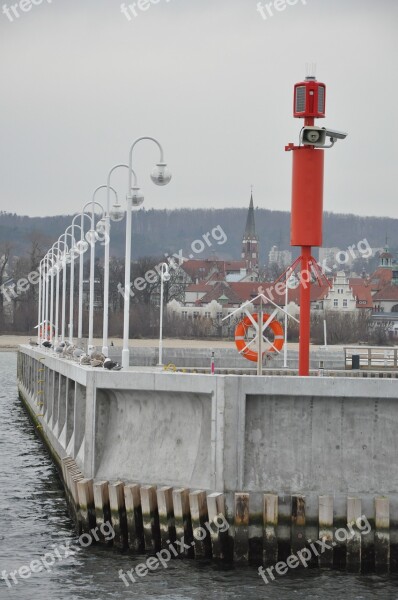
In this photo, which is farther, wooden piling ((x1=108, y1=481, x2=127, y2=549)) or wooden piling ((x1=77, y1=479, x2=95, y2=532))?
wooden piling ((x1=77, y1=479, x2=95, y2=532))

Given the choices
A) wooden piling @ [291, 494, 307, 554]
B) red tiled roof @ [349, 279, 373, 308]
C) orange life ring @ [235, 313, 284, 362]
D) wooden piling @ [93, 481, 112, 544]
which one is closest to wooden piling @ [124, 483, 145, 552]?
wooden piling @ [93, 481, 112, 544]

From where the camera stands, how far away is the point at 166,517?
80.1ft

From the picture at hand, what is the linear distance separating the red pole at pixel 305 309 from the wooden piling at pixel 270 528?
18.7ft

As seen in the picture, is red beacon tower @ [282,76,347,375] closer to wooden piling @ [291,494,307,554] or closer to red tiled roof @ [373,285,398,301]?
wooden piling @ [291,494,307,554]

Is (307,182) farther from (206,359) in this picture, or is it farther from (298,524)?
(206,359)

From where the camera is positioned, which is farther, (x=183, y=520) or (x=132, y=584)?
(x=183, y=520)

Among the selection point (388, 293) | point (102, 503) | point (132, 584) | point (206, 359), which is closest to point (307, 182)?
point (102, 503)

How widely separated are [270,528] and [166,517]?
2.14m

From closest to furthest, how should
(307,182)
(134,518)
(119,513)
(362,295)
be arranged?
(134,518) → (119,513) → (307,182) → (362,295)

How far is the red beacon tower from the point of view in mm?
28703

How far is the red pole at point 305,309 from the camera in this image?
28.6 meters

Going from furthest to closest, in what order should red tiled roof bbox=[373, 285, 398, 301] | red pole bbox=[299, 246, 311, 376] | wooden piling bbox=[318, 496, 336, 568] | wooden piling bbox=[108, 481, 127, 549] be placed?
1. red tiled roof bbox=[373, 285, 398, 301]
2. red pole bbox=[299, 246, 311, 376]
3. wooden piling bbox=[108, 481, 127, 549]
4. wooden piling bbox=[318, 496, 336, 568]

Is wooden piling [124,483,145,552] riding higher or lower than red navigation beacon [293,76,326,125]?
lower

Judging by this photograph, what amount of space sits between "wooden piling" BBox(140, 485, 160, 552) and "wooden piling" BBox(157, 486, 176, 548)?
8.1 inches
